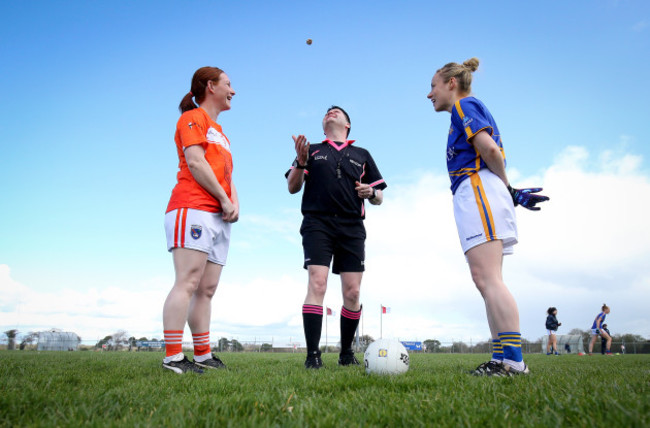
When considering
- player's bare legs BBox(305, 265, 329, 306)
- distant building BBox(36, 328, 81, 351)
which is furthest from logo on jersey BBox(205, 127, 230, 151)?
distant building BBox(36, 328, 81, 351)

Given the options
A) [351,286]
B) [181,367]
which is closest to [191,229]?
[181,367]

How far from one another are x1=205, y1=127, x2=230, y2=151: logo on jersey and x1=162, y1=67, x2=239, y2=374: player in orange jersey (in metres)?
0.01

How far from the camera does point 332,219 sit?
4.81 m

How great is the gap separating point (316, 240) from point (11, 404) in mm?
3092

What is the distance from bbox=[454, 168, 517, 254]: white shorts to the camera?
11.3 ft

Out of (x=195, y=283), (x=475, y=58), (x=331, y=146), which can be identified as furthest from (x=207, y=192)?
(x=475, y=58)

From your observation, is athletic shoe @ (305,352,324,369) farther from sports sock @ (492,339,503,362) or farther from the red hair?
the red hair

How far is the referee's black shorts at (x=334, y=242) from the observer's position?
183 inches

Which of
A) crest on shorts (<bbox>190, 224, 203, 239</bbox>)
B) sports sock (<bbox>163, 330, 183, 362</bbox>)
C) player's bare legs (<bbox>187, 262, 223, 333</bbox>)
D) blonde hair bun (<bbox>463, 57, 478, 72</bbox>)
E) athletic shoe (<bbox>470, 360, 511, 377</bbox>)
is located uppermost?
blonde hair bun (<bbox>463, 57, 478, 72</bbox>)

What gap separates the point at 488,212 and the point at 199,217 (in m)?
2.74

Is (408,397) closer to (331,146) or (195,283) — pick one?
(195,283)

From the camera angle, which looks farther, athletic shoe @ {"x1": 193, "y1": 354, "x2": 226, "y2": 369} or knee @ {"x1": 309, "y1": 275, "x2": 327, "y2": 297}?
knee @ {"x1": 309, "y1": 275, "x2": 327, "y2": 297}

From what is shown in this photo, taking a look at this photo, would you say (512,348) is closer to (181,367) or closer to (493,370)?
(493,370)

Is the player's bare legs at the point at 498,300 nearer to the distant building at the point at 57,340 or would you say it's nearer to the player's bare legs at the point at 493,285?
the player's bare legs at the point at 493,285
